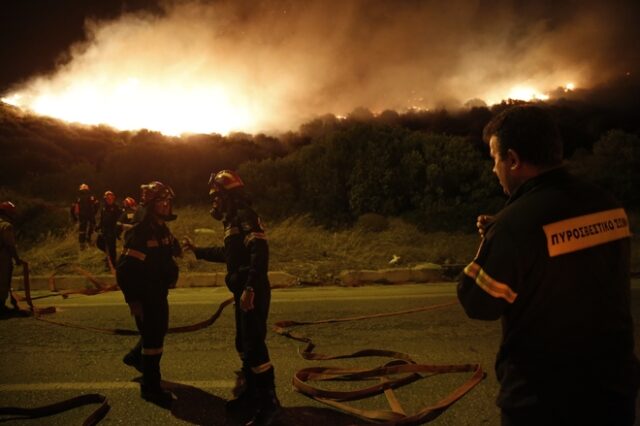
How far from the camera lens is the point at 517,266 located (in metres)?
1.60

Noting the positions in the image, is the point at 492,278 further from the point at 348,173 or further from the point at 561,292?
the point at 348,173

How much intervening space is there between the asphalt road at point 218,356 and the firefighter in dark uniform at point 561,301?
193cm

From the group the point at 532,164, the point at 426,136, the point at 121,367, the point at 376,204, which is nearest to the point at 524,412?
the point at 532,164

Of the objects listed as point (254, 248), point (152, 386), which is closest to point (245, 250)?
point (254, 248)

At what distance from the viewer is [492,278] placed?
1.64m

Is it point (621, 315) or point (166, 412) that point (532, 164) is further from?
point (166, 412)

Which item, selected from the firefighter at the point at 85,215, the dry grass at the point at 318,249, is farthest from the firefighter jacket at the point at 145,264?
the firefighter at the point at 85,215

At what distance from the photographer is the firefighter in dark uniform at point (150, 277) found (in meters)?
4.03

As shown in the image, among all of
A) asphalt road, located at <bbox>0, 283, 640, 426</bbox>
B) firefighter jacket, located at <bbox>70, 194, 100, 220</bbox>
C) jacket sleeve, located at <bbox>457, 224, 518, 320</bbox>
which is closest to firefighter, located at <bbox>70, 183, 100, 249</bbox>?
firefighter jacket, located at <bbox>70, 194, 100, 220</bbox>

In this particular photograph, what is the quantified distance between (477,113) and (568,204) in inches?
2399

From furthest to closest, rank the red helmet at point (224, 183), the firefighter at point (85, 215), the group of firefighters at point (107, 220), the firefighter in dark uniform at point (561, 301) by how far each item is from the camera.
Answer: the firefighter at point (85, 215), the group of firefighters at point (107, 220), the red helmet at point (224, 183), the firefighter in dark uniform at point (561, 301)

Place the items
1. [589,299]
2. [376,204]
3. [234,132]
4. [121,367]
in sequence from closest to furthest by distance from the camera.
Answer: [589,299]
[121,367]
[376,204]
[234,132]

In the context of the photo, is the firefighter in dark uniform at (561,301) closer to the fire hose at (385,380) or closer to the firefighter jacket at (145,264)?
the fire hose at (385,380)

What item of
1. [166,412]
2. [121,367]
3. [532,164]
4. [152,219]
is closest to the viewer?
[532,164]
